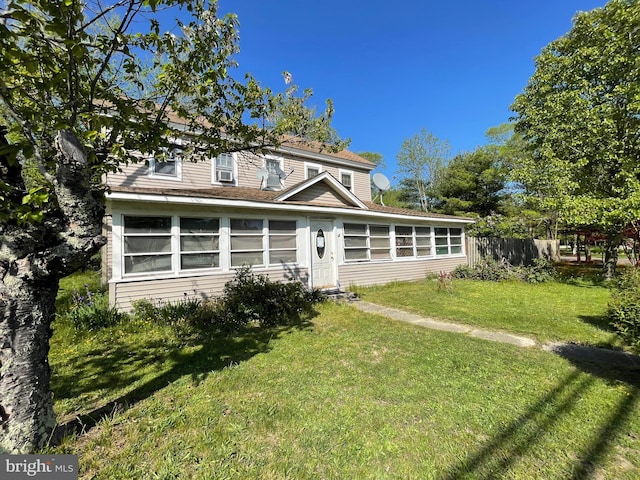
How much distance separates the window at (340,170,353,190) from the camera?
15466mm

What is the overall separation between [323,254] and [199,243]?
4122 mm

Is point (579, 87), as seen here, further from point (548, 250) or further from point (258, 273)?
point (258, 273)

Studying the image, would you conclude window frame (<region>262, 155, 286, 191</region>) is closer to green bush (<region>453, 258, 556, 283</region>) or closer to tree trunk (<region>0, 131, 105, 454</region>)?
green bush (<region>453, 258, 556, 283</region>)

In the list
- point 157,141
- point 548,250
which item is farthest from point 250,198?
point 548,250

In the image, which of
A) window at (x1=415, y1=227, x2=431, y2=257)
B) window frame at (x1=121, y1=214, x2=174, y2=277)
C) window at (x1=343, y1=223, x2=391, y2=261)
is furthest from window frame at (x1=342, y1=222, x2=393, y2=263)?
window frame at (x1=121, y1=214, x2=174, y2=277)

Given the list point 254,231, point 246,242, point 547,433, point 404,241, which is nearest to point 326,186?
point 254,231

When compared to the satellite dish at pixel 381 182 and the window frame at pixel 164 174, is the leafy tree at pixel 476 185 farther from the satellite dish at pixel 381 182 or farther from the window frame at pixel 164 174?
the window frame at pixel 164 174

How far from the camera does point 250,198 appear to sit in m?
8.41

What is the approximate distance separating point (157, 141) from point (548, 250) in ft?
72.4

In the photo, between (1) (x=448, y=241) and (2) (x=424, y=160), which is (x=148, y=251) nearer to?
(1) (x=448, y=241)

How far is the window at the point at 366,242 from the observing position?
10898 millimetres

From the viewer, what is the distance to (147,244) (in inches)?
287

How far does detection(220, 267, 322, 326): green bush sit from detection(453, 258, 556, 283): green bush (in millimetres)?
8856

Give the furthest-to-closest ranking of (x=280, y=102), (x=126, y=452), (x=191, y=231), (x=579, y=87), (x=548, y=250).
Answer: (x=548, y=250) < (x=579, y=87) < (x=191, y=231) < (x=280, y=102) < (x=126, y=452)
